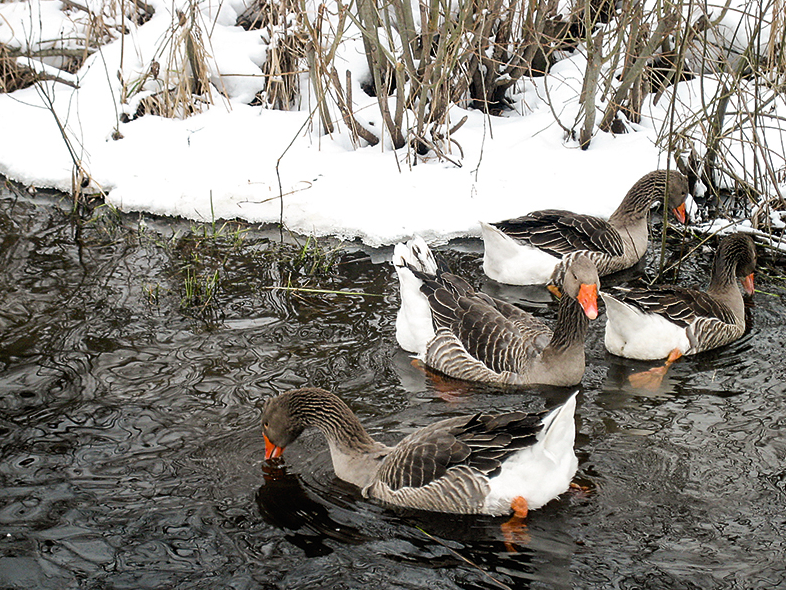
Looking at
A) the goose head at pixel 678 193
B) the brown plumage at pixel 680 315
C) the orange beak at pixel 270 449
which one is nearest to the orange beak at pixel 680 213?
the goose head at pixel 678 193

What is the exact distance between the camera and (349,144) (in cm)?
999

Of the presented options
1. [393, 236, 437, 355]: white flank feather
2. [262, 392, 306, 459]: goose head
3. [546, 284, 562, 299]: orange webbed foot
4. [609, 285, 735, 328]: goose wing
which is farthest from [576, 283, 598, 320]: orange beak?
[262, 392, 306, 459]: goose head

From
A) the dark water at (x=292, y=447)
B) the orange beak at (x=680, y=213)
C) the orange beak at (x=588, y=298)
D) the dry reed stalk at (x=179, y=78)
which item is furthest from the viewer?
the dry reed stalk at (x=179, y=78)

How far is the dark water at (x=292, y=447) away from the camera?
4.22 m

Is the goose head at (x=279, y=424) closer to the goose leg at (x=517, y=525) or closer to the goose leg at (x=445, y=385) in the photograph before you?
the goose leg at (x=445, y=385)

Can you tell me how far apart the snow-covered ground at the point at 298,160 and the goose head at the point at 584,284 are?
2636 millimetres

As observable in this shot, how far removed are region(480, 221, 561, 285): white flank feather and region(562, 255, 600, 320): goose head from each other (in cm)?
148

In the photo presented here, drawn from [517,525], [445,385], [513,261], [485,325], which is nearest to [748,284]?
[513,261]

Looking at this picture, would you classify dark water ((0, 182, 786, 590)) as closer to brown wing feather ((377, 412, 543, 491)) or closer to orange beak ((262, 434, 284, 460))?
orange beak ((262, 434, 284, 460))

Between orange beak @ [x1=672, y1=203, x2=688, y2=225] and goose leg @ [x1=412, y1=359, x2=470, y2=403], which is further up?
orange beak @ [x1=672, y1=203, x2=688, y2=225]

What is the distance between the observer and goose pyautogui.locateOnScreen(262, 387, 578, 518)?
453cm

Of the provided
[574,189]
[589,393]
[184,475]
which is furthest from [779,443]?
[574,189]

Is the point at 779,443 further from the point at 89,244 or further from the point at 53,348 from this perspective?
the point at 89,244

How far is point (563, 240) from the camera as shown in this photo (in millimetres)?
7852
